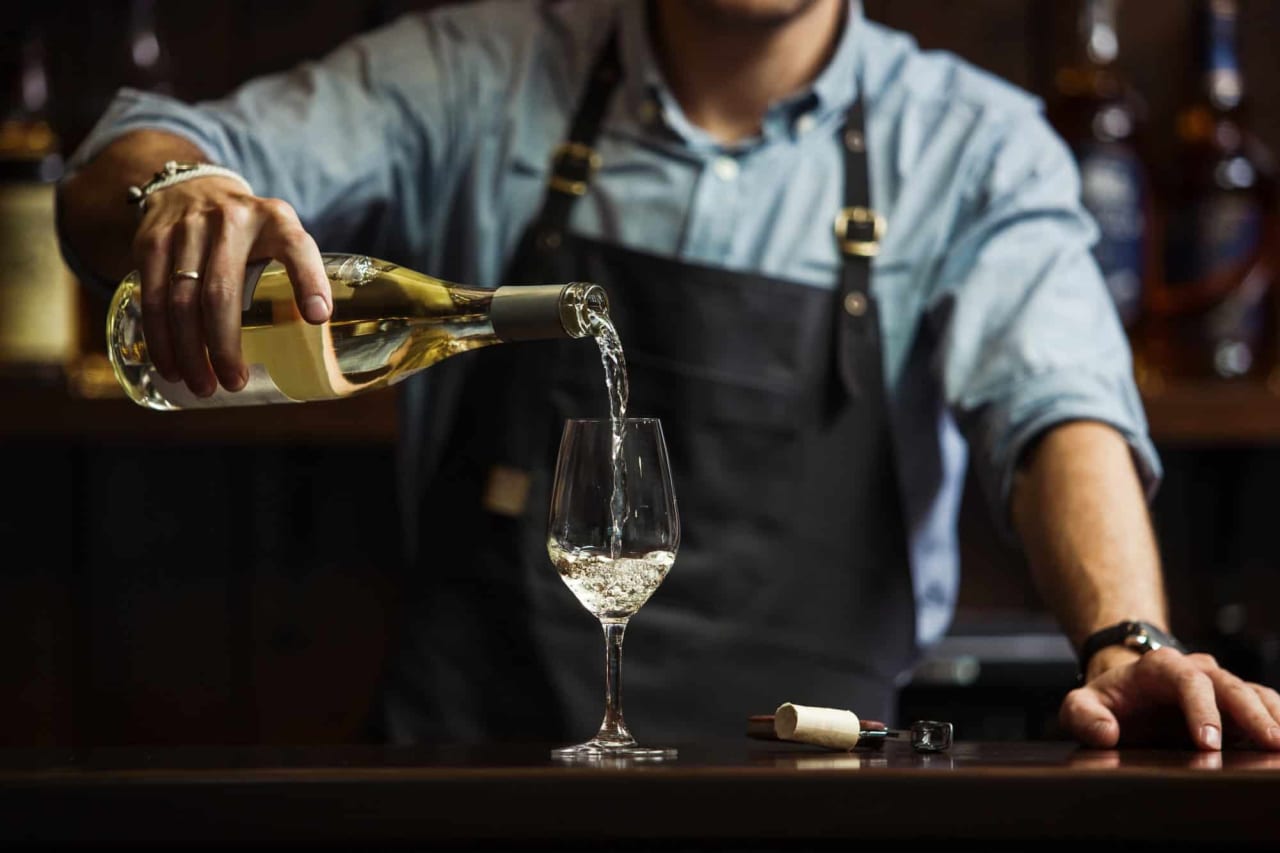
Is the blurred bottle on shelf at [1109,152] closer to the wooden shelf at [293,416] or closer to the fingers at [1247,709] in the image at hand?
the wooden shelf at [293,416]

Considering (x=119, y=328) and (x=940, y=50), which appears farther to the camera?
(x=940, y=50)

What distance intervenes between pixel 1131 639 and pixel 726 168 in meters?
0.73

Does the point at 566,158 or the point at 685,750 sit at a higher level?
the point at 566,158


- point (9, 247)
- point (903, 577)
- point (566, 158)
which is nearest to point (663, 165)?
point (566, 158)

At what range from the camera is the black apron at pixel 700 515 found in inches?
63.4

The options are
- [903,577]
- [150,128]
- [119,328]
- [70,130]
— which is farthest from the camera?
[70,130]

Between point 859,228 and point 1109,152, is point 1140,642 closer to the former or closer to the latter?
point 859,228

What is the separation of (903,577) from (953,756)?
29.0 inches

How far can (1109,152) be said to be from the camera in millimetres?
2105

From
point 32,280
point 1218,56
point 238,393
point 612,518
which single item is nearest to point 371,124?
point 32,280

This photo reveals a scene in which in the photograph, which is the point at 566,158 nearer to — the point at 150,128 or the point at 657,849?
the point at 150,128

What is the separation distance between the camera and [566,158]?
1.70 meters

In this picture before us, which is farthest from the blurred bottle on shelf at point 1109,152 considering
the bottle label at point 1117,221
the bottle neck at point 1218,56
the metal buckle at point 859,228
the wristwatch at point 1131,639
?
the wristwatch at point 1131,639

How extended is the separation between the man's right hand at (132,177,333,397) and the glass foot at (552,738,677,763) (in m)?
0.31
